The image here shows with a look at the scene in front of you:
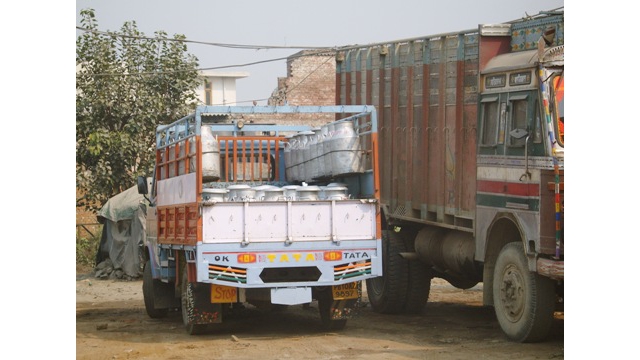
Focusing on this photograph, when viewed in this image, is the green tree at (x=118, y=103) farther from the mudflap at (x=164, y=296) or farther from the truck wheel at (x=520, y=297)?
the truck wheel at (x=520, y=297)

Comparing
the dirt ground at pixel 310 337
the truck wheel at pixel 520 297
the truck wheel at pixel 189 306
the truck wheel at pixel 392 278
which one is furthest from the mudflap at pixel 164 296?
the truck wheel at pixel 520 297

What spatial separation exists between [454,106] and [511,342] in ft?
9.03

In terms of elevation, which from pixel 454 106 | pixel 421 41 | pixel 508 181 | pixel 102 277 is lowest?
pixel 102 277

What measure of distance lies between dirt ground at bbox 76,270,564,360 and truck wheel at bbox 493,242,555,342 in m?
0.17

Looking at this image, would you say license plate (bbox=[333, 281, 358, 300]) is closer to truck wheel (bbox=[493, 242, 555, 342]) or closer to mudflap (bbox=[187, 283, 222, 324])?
mudflap (bbox=[187, 283, 222, 324])

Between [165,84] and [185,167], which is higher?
[165,84]

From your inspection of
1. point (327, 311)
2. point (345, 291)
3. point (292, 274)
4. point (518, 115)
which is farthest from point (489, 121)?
point (327, 311)

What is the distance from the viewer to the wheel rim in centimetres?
1084

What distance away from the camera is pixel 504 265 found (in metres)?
11.1

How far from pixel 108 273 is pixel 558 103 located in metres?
13.0

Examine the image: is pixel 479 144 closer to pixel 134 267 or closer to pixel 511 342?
pixel 511 342

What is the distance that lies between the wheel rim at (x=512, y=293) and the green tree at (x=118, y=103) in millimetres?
9393
